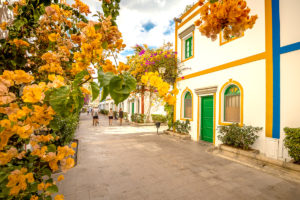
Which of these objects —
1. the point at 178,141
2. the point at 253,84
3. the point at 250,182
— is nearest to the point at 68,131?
the point at 178,141

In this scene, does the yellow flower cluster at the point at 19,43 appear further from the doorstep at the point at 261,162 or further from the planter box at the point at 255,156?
the planter box at the point at 255,156

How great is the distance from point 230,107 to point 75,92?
6.08 metres

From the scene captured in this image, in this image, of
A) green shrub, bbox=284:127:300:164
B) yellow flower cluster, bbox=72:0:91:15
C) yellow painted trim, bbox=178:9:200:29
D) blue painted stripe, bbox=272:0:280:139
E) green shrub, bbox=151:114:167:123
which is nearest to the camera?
yellow flower cluster, bbox=72:0:91:15

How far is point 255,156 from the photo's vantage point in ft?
14.1

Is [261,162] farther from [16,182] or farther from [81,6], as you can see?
[81,6]

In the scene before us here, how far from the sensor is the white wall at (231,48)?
15.6 ft

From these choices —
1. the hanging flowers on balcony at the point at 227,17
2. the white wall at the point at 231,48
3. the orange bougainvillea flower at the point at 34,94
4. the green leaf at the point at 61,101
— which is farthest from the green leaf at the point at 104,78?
the white wall at the point at 231,48

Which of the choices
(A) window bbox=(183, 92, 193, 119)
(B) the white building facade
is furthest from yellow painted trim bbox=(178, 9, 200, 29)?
(A) window bbox=(183, 92, 193, 119)

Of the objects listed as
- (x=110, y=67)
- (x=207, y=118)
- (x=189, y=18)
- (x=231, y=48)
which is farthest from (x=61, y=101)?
(x=189, y=18)

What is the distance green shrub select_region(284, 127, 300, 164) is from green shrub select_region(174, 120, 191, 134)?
157 inches

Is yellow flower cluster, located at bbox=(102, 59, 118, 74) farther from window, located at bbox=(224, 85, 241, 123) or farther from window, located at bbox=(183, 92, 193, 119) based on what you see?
window, located at bbox=(183, 92, 193, 119)

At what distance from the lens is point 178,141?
276 inches

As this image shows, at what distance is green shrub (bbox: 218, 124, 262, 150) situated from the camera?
14.8ft

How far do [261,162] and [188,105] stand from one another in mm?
4158
